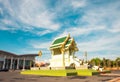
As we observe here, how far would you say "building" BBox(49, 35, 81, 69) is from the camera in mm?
36844

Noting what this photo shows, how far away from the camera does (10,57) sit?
6556 centimetres

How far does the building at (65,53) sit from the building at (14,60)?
103ft

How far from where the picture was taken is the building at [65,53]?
36.8 m

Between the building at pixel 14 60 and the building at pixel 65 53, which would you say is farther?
the building at pixel 14 60

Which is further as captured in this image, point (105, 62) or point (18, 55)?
point (105, 62)

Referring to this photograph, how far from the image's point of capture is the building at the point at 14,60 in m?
63.2

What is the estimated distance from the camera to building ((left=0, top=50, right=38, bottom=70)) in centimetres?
6325

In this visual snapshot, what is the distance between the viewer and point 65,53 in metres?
38.6

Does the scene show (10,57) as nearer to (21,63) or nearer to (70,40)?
(21,63)

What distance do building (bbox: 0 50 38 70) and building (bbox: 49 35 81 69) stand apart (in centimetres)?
3152

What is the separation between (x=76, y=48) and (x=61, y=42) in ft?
14.9

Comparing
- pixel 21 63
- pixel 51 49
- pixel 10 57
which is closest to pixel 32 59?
pixel 21 63

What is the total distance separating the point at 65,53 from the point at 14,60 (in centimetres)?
3952

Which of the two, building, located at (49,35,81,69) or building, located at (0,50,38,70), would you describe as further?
building, located at (0,50,38,70)
